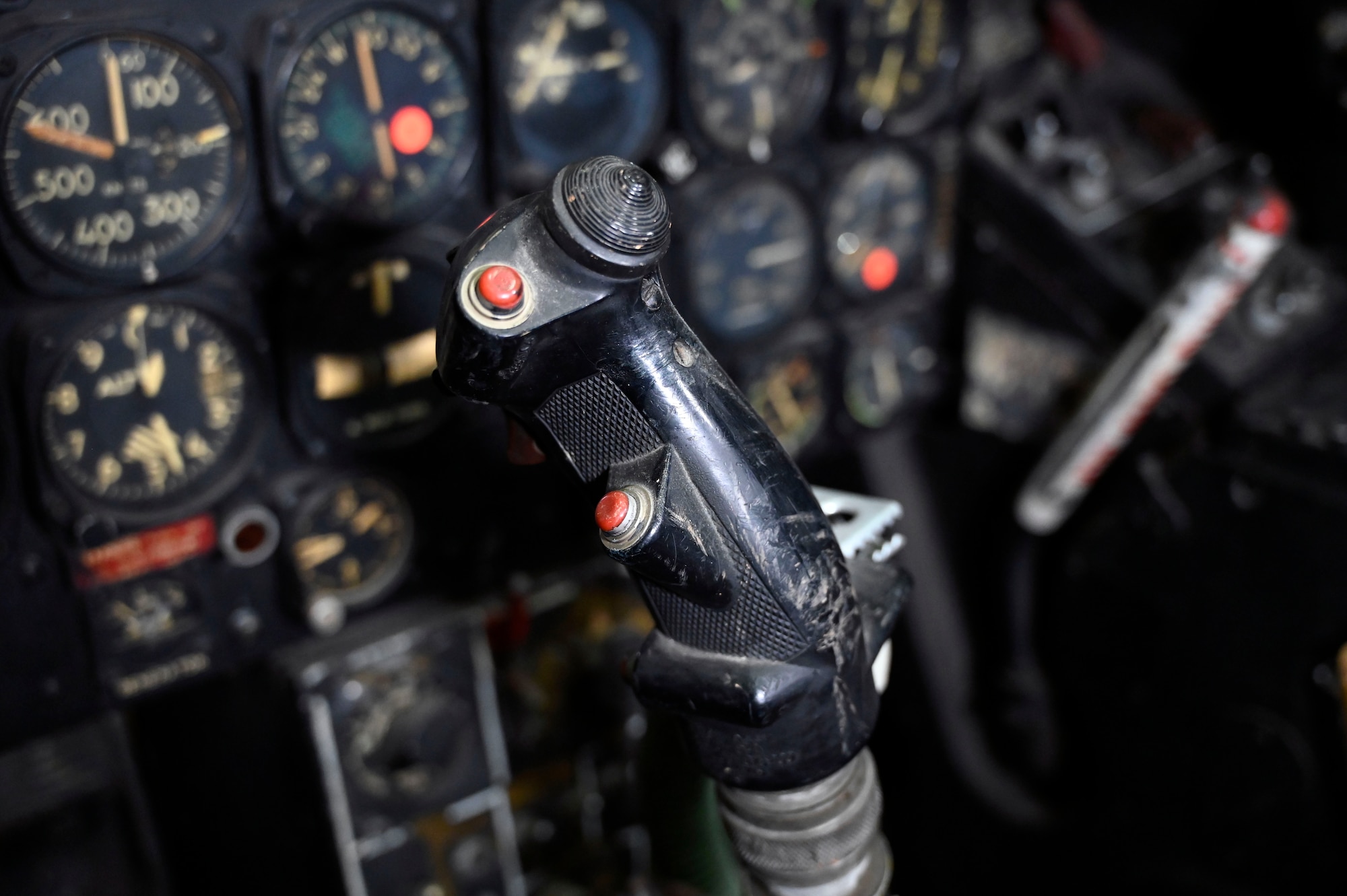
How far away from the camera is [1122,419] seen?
2.04 m

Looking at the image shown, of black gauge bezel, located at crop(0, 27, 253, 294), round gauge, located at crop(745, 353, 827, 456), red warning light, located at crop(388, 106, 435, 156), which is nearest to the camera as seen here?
black gauge bezel, located at crop(0, 27, 253, 294)

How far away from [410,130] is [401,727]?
87cm

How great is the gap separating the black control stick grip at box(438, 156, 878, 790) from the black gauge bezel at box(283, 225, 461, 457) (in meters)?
0.82

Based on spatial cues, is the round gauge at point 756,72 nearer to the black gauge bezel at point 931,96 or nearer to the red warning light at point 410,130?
the black gauge bezel at point 931,96

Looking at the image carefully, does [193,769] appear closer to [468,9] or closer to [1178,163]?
[468,9]

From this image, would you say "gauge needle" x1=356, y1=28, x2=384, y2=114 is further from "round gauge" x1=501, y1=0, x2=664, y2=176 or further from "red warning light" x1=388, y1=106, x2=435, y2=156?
"round gauge" x1=501, y1=0, x2=664, y2=176

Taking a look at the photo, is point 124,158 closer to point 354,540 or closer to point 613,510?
point 354,540

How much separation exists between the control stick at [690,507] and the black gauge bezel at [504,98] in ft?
2.91

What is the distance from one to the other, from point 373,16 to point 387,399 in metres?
0.54

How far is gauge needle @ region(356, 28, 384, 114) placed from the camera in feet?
5.25

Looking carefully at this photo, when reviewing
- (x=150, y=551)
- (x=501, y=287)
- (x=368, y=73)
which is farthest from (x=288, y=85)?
(x=501, y=287)

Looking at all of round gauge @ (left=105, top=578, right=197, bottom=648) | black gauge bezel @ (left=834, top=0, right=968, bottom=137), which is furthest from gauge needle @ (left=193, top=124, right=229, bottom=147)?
black gauge bezel @ (left=834, top=0, right=968, bottom=137)

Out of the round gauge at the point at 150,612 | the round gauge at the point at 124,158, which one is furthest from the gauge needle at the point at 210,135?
the round gauge at the point at 150,612

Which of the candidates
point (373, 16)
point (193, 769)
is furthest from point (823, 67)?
point (193, 769)
